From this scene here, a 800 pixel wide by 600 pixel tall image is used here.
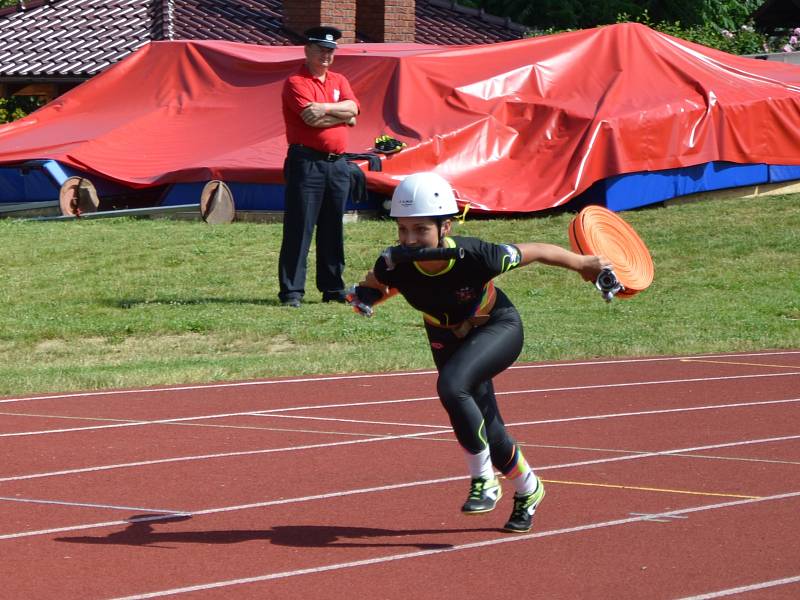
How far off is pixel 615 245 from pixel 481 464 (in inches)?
64.8

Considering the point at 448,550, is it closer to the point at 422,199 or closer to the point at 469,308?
the point at 469,308

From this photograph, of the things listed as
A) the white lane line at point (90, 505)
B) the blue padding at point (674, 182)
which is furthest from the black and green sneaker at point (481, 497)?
the blue padding at point (674, 182)

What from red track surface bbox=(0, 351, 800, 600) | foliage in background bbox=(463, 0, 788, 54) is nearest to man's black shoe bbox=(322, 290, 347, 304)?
red track surface bbox=(0, 351, 800, 600)

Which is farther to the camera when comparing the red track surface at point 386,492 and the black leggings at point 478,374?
the black leggings at point 478,374

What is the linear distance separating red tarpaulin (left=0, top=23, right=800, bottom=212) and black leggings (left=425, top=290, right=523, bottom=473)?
12.8 metres

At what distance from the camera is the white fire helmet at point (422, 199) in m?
6.52

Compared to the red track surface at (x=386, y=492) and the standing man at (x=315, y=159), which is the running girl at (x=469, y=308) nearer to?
the red track surface at (x=386, y=492)

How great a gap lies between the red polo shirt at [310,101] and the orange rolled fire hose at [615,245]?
6.78 m

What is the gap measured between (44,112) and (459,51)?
741 centimetres

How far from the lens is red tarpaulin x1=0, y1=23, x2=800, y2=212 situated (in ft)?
67.0

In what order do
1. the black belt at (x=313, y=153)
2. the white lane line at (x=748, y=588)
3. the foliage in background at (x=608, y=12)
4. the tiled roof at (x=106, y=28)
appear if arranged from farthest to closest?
the foliage in background at (x=608, y=12)
the tiled roof at (x=106, y=28)
the black belt at (x=313, y=153)
the white lane line at (x=748, y=588)

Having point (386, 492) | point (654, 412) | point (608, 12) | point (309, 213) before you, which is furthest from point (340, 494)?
point (608, 12)

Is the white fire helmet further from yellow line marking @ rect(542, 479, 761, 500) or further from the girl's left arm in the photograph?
yellow line marking @ rect(542, 479, 761, 500)

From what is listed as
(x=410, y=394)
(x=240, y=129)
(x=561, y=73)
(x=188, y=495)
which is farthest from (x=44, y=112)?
(x=188, y=495)
